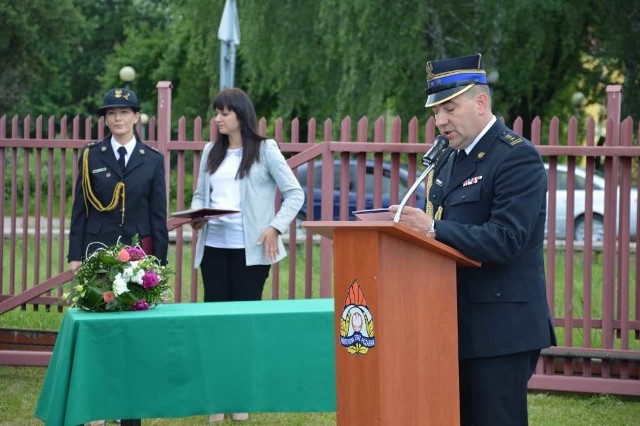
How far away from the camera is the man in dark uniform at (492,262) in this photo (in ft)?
12.5

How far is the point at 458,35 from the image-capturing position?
73.2ft

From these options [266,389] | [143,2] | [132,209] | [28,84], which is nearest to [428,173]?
[266,389]

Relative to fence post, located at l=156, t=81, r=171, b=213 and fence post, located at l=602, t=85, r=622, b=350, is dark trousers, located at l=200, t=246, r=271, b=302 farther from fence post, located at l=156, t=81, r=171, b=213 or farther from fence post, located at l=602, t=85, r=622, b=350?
fence post, located at l=602, t=85, r=622, b=350

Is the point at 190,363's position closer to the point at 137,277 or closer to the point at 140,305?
the point at 140,305

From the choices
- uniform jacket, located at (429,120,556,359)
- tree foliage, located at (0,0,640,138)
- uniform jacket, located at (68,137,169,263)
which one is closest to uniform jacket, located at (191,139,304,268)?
uniform jacket, located at (68,137,169,263)

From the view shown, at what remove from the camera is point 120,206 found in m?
6.57

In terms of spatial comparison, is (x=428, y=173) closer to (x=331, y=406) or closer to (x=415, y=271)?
(x=415, y=271)

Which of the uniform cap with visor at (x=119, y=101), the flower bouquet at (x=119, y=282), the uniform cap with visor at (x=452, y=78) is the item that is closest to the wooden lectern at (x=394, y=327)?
the uniform cap with visor at (x=452, y=78)

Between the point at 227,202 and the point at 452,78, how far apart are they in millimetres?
3067

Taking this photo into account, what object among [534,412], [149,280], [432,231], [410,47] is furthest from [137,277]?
[410,47]

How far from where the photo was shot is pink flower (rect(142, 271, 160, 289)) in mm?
5457

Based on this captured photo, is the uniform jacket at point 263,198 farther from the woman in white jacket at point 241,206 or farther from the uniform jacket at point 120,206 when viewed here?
the uniform jacket at point 120,206

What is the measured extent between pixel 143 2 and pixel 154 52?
13.9 feet

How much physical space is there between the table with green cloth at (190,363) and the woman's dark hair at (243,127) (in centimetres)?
124
